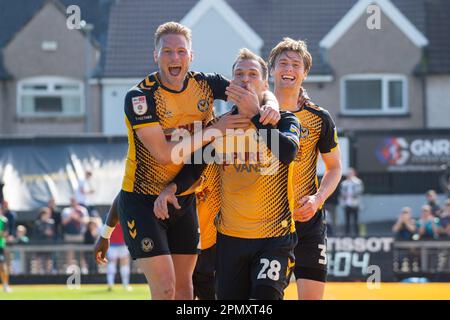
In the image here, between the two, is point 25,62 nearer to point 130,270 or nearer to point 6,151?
point 6,151

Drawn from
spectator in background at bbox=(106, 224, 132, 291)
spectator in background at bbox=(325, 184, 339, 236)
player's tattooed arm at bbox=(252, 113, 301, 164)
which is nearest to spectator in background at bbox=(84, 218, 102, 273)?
spectator in background at bbox=(106, 224, 132, 291)

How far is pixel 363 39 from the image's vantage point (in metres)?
35.5

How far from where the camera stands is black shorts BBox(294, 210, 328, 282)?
871cm

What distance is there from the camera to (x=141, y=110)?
25.2ft

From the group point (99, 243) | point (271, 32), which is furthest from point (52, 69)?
point (99, 243)

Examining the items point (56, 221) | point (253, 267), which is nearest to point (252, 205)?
point (253, 267)

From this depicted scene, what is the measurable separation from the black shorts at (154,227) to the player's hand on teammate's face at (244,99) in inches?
36.9

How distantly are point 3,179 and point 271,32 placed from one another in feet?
40.9

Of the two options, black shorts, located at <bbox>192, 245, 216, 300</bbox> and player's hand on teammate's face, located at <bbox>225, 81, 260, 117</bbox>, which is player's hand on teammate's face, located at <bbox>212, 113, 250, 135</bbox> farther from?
black shorts, located at <bbox>192, 245, 216, 300</bbox>

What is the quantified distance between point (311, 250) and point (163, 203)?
5.24 feet

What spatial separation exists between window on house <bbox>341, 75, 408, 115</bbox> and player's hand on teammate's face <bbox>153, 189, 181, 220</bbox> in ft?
95.1

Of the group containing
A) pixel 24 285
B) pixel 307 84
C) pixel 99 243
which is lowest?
pixel 24 285

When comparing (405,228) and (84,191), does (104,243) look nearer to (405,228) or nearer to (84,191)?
(405,228)
